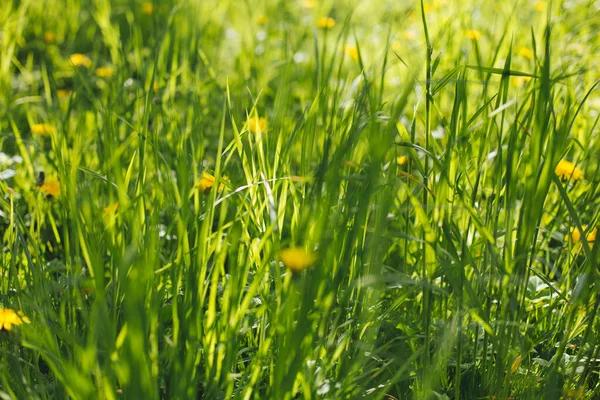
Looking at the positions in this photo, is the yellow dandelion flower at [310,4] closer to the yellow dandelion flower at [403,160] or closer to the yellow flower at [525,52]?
the yellow flower at [525,52]

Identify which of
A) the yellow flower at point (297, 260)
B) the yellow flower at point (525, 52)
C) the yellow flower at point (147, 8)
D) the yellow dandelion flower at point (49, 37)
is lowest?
the yellow flower at point (297, 260)

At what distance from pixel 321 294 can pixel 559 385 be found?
1.62 ft

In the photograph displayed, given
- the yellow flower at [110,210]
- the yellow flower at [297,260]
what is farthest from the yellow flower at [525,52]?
the yellow flower at [297,260]

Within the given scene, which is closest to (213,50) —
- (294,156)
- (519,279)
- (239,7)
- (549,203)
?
(239,7)

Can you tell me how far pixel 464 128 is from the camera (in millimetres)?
1073

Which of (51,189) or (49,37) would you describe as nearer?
(51,189)

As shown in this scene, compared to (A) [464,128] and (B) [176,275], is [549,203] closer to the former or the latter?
(A) [464,128]

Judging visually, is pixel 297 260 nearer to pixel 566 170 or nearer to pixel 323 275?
pixel 323 275

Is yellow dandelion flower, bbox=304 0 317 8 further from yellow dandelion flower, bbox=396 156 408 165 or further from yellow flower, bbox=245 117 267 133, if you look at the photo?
yellow dandelion flower, bbox=396 156 408 165

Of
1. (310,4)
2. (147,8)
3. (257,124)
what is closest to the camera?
(257,124)

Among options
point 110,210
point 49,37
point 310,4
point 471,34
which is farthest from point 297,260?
point 310,4

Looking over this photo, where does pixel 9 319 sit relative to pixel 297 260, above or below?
below

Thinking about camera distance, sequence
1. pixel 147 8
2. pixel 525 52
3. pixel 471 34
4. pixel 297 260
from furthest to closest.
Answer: pixel 147 8, pixel 525 52, pixel 471 34, pixel 297 260

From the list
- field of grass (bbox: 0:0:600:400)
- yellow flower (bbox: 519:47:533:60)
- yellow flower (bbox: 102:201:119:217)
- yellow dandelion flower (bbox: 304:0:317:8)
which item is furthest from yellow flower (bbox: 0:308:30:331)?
yellow dandelion flower (bbox: 304:0:317:8)
